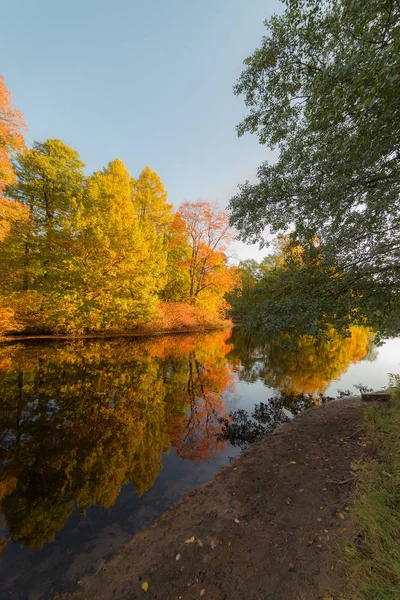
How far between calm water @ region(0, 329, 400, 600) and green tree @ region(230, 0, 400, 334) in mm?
4591

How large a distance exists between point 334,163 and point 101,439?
8.95 metres

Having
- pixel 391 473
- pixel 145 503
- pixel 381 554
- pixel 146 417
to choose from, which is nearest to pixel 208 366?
pixel 146 417

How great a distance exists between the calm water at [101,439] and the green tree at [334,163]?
181 inches

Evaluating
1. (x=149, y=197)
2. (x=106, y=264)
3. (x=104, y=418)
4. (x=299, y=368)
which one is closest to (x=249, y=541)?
(x=104, y=418)

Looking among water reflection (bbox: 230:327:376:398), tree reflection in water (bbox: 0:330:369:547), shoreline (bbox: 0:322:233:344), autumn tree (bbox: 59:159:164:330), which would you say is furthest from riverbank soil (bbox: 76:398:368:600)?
shoreline (bbox: 0:322:233:344)

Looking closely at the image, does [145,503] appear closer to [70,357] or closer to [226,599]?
[226,599]

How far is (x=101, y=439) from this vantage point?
19.7ft

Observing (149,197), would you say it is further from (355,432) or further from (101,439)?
(355,432)

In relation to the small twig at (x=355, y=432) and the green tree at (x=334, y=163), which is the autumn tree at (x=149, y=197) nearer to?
the green tree at (x=334, y=163)

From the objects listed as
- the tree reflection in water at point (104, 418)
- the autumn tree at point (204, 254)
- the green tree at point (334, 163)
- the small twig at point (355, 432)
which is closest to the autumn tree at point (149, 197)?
the autumn tree at point (204, 254)

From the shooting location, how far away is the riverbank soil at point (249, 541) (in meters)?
2.48

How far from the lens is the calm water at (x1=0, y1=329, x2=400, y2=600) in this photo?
135 inches

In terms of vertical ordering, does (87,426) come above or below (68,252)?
below

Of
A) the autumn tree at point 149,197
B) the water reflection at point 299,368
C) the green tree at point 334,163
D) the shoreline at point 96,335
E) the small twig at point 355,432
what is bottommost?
the water reflection at point 299,368
